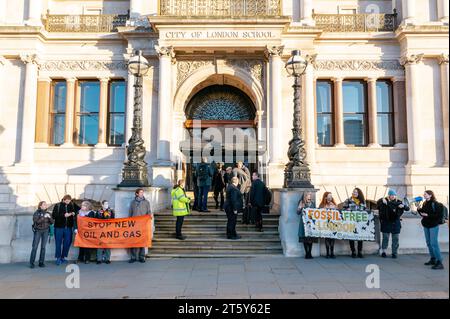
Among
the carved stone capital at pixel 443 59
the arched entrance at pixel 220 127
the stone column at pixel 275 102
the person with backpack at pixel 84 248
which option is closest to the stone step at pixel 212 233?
the person with backpack at pixel 84 248

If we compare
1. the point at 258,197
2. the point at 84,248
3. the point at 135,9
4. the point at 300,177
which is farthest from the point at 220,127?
the point at 84,248

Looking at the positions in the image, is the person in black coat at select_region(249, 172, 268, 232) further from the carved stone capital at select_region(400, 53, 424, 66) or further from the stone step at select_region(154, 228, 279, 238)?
the carved stone capital at select_region(400, 53, 424, 66)

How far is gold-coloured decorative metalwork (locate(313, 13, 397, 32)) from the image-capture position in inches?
656

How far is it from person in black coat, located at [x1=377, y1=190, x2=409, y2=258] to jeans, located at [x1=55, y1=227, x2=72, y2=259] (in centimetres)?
901

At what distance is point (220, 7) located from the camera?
15836 mm

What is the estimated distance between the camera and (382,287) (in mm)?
6664

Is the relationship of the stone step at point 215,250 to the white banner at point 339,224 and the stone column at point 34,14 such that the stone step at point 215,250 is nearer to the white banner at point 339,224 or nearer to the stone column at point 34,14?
the white banner at point 339,224

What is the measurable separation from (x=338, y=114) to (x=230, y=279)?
11691 mm

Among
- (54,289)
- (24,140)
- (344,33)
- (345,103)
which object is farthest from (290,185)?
(24,140)

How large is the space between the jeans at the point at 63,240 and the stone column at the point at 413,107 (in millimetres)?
14193

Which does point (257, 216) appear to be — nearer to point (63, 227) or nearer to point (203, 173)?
point (203, 173)

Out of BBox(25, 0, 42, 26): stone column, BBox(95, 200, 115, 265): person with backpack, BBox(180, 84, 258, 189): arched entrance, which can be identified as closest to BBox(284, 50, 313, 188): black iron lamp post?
BBox(95, 200, 115, 265): person with backpack

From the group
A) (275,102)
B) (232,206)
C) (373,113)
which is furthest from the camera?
(373,113)

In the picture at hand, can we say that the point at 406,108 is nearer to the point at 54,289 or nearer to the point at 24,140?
the point at 54,289
